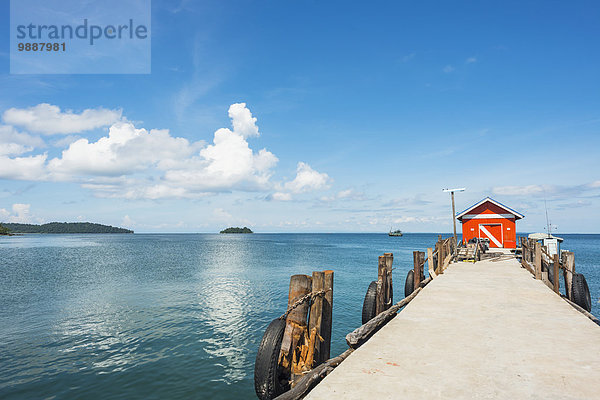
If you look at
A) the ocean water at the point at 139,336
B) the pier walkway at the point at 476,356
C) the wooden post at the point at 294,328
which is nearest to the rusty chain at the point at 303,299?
the wooden post at the point at 294,328

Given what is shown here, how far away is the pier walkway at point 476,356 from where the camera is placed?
14.4 feet

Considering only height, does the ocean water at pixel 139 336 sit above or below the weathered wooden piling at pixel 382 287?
below

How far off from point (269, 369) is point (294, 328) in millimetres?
855

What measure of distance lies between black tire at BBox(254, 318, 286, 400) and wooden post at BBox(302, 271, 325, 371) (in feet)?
2.32

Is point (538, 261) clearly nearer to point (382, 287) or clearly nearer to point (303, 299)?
point (382, 287)

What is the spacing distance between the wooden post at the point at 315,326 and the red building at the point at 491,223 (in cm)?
2818

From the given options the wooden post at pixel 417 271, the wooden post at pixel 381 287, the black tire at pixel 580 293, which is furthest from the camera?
the wooden post at pixel 417 271

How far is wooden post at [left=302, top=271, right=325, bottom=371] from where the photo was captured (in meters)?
6.12

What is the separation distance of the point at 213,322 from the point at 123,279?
18812 mm

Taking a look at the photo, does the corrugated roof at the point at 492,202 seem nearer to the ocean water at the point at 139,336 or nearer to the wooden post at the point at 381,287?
the ocean water at the point at 139,336

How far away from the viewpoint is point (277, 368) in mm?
Answer: 5543

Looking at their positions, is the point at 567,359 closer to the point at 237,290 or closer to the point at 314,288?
the point at 314,288

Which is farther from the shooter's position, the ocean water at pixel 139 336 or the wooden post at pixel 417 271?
the wooden post at pixel 417 271

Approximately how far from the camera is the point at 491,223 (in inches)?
1172
